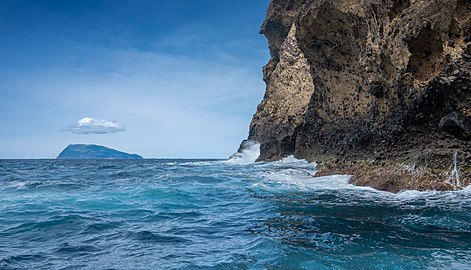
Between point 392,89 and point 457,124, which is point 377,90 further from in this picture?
point 457,124

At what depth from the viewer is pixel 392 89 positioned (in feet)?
49.4

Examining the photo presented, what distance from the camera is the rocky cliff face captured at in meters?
12.2

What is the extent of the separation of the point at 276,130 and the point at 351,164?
86.3 feet

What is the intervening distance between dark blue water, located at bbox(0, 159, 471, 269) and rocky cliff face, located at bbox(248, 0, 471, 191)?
1606mm

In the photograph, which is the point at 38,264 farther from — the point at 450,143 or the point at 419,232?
the point at 450,143

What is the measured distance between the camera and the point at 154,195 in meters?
14.9

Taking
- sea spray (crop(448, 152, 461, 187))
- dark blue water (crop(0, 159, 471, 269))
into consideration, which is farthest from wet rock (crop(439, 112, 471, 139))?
dark blue water (crop(0, 159, 471, 269))

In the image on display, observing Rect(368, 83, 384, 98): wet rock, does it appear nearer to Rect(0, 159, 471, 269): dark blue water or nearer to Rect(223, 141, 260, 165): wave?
Rect(0, 159, 471, 269): dark blue water

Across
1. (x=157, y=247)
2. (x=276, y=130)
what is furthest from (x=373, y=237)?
(x=276, y=130)

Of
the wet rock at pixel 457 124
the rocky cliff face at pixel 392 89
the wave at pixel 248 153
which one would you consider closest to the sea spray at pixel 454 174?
the rocky cliff face at pixel 392 89

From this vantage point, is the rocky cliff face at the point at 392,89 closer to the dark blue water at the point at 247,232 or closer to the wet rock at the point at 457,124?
the wet rock at the point at 457,124

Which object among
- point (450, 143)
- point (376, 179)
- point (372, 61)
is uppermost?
point (372, 61)

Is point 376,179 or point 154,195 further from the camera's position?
point 154,195

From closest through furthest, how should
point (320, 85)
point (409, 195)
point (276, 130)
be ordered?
1. point (409, 195)
2. point (320, 85)
3. point (276, 130)
